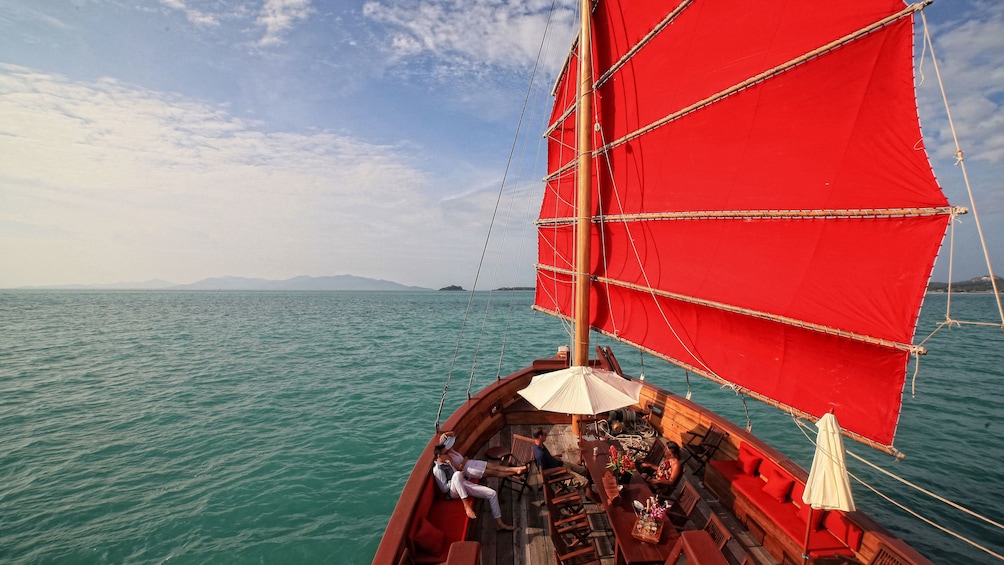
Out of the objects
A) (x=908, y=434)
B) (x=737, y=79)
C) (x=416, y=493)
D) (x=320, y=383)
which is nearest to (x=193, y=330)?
(x=320, y=383)

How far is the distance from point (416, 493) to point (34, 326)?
69.3 m

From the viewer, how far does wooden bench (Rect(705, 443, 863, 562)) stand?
5.06 metres

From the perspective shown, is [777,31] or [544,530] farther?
[544,530]

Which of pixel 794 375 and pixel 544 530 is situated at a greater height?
pixel 794 375

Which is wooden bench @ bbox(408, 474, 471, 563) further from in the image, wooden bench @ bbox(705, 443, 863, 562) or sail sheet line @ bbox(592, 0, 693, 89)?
sail sheet line @ bbox(592, 0, 693, 89)

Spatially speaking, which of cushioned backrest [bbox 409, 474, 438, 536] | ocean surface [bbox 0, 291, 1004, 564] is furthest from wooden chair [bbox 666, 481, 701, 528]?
ocean surface [bbox 0, 291, 1004, 564]

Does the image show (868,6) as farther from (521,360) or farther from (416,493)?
(521,360)

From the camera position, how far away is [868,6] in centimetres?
443

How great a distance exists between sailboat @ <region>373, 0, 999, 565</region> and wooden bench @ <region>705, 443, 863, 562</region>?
0.10ft

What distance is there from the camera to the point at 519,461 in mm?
7438

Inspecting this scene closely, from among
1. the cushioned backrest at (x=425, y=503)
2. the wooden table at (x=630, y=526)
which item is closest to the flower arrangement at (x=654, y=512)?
the wooden table at (x=630, y=526)

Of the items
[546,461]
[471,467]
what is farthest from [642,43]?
[471,467]

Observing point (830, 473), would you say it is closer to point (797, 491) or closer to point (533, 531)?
point (797, 491)

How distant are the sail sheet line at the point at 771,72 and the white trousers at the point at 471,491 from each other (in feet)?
22.0
